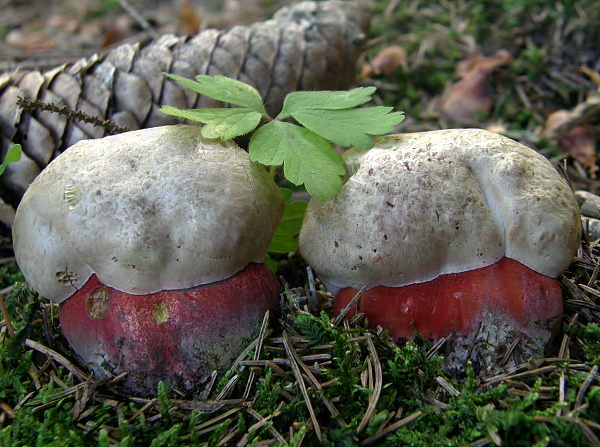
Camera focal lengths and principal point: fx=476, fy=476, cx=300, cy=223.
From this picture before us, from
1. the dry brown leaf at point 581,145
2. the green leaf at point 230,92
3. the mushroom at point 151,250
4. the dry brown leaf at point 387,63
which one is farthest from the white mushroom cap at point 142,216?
the dry brown leaf at point 387,63

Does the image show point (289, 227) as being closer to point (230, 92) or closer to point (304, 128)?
point (304, 128)

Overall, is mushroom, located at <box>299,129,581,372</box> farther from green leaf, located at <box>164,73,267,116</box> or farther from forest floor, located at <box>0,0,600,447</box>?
green leaf, located at <box>164,73,267,116</box>

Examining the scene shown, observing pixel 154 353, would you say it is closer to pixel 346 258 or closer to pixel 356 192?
pixel 346 258

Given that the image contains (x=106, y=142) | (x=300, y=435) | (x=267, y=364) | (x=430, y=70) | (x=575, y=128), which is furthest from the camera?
(x=430, y=70)

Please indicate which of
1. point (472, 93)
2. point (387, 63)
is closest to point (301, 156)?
point (472, 93)

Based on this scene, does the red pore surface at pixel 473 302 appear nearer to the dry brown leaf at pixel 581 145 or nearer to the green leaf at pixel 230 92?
the green leaf at pixel 230 92

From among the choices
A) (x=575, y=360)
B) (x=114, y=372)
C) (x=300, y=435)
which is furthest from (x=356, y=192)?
(x=114, y=372)

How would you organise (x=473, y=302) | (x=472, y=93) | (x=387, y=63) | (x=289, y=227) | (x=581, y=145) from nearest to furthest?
(x=473, y=302) → (x=289, y=227) → (x=581, y=145) → (x=472, y=93) → (x=387, y=63)
